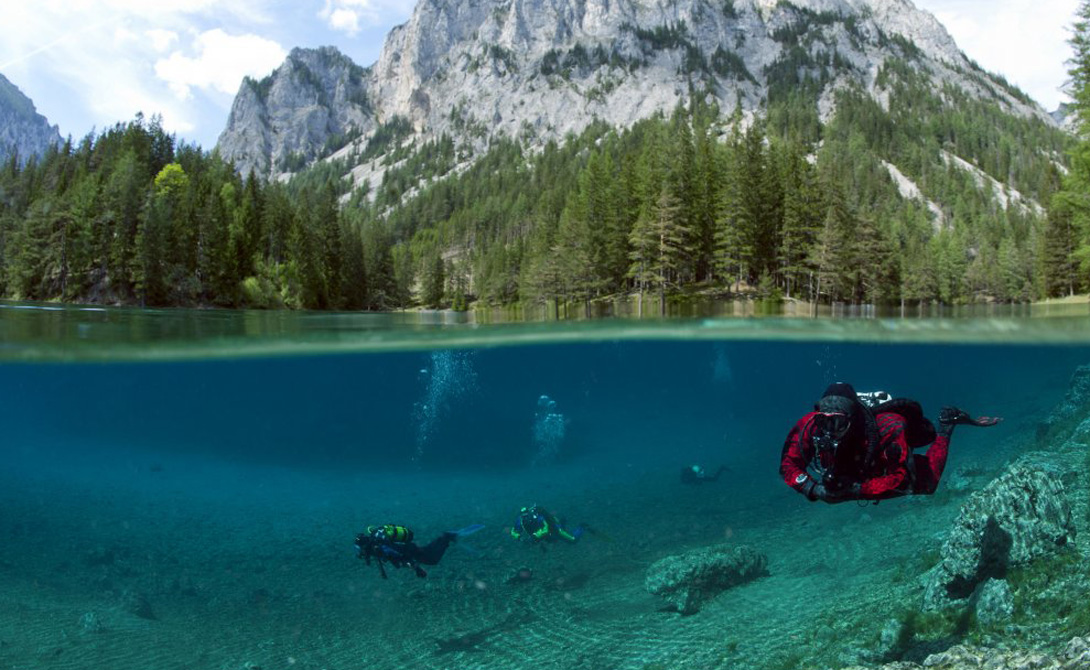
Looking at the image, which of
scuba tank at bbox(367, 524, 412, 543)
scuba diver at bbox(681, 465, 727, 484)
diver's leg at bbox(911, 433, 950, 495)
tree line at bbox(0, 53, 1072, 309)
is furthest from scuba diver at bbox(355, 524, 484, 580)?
tree line at bbox(0, 53, 1072, 309)

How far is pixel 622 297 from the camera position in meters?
56.7

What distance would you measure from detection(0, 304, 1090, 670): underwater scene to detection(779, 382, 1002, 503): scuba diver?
0.53 ft

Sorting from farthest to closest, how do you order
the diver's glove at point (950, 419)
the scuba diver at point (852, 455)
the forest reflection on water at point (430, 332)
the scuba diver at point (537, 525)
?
the forest reflection on water at point (430, 332) < the scuba diver at point (537, 525) < the diver's glove at point (950, 419) < the scuba diver at point (852, 455)

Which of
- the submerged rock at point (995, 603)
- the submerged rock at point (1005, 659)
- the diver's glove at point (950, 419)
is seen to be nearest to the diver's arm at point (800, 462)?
the diver's glove at point (950, 419)

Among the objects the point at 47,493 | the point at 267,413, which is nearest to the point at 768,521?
the point at 267,413

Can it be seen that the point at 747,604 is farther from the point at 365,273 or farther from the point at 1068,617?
the point at 365,273

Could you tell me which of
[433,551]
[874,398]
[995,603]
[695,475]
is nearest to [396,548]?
[433,551]

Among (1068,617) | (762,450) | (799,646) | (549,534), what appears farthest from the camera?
(762,450)

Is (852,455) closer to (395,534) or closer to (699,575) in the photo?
(699,575)

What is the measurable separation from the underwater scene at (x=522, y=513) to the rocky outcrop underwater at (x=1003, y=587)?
40 mm

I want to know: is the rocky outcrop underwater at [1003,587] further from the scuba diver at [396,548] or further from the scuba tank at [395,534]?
the scuba tank at [395,534]

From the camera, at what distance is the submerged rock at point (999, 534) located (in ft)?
32.1

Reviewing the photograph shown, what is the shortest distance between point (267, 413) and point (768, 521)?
3241 centimetres

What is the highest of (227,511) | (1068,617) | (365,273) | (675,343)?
(365,273)
